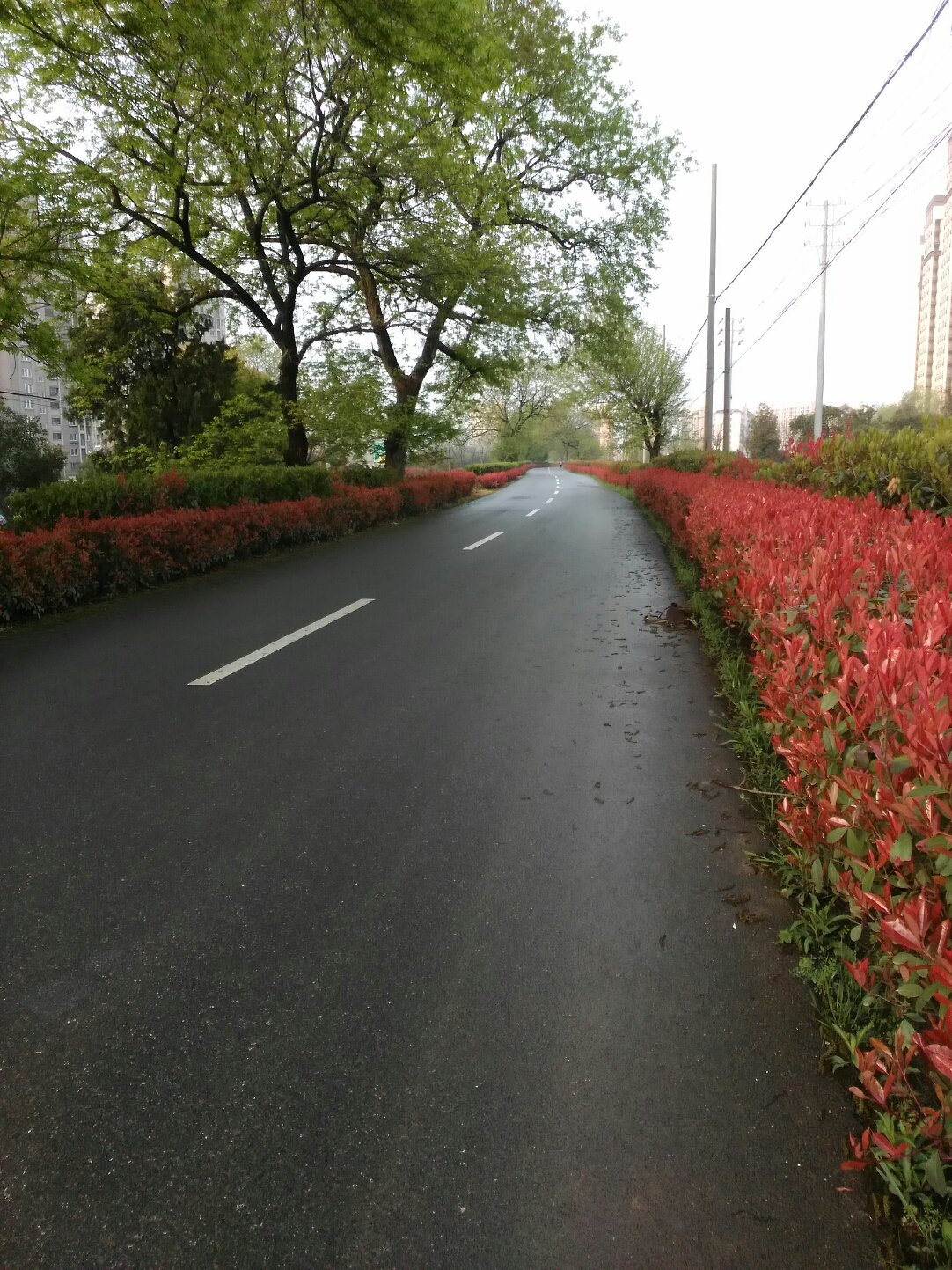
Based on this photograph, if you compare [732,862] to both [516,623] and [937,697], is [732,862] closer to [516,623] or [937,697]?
[937,697]

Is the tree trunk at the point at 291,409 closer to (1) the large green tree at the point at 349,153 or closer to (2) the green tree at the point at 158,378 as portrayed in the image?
(1) the large green tree at the point at 349,153

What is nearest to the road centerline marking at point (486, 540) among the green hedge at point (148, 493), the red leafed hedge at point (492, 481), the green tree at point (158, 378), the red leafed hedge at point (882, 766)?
the green hedge at point (148, 493)

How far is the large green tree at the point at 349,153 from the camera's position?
8.51 m

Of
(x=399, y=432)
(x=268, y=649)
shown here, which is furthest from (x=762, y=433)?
(x=268, y=649)

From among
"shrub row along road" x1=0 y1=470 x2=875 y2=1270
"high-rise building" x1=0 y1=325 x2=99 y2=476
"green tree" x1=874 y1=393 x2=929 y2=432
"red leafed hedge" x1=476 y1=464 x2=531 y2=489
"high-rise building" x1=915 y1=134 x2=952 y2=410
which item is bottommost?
"shrub row along road" x1=0 y1=470 x2=875 y2=1270

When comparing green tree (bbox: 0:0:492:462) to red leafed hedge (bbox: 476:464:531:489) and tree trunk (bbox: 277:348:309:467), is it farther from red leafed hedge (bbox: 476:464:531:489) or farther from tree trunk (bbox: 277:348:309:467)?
red leafed hedge (bbox: 476:464:531:489)

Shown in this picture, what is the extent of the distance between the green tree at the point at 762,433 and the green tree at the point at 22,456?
159ft

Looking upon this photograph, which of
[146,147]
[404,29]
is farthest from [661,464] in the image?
[404,29]

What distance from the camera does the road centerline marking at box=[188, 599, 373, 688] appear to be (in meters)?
5.16

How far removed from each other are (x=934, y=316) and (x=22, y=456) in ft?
154

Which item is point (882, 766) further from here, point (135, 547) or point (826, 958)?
point (135, 547)

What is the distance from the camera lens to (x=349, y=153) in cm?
1386

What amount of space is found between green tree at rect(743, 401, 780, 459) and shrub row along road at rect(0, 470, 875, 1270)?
61.3 metres

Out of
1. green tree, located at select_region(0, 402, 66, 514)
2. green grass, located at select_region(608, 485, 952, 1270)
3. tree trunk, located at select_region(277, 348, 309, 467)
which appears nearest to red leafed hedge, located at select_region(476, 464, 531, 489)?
green tree, located at select_region(0, 402, 66, 514)
